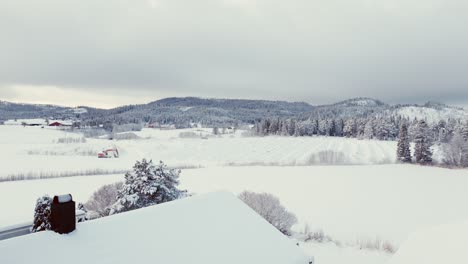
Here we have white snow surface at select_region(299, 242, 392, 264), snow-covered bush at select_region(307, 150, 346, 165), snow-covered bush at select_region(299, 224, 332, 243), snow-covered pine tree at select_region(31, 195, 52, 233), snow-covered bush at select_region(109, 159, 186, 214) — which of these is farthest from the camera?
snow-covered bush at select_region(307, 150, 346, 165)

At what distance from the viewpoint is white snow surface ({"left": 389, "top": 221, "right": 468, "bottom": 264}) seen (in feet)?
38.1

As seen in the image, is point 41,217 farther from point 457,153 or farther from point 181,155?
point 457,153

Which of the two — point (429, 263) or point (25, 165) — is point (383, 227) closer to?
point (429, 263)

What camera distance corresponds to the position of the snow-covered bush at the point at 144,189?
1717cm

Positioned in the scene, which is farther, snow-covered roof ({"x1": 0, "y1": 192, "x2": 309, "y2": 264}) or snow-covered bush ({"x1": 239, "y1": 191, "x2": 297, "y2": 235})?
snow-covered bush ({"x1": 239, "y1": 191, "x2": 297, "y2": 235})

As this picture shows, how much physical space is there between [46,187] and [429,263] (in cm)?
3494

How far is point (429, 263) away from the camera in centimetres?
1180

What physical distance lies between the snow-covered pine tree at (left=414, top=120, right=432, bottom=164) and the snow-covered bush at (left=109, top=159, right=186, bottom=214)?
54.5m

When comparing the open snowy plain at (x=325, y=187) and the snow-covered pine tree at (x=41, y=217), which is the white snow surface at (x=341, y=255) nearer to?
the open snowy plain at (x=325, y=187)

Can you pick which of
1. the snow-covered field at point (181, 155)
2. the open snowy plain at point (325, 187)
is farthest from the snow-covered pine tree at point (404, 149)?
the open snowy plain at point (325, 187)

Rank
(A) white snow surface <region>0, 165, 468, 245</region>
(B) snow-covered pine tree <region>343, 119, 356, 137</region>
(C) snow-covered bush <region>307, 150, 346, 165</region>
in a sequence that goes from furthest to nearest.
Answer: (B) snow-covered pine tree <region>343, 119, 356, 137</region>
(C) snow-covered bush <region>307, 150, 346, 165</region>
(A) white snow surface <region>0, 165, 468, 245</region>

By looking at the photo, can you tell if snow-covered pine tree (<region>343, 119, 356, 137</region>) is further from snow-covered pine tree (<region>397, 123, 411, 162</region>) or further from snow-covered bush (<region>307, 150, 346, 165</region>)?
snow-covered pine tree (<region>397, 123, 411, 162</region>)

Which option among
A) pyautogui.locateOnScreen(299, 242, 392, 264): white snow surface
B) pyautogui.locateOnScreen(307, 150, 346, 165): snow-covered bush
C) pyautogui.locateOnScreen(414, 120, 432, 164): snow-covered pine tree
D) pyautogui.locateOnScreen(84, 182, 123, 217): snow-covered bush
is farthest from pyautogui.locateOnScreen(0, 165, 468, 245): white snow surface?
pyautogui.locateOnScreen(307, 150, 346, 165): snow-covered bush

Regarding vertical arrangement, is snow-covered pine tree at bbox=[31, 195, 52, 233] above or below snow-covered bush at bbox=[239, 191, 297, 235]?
above
